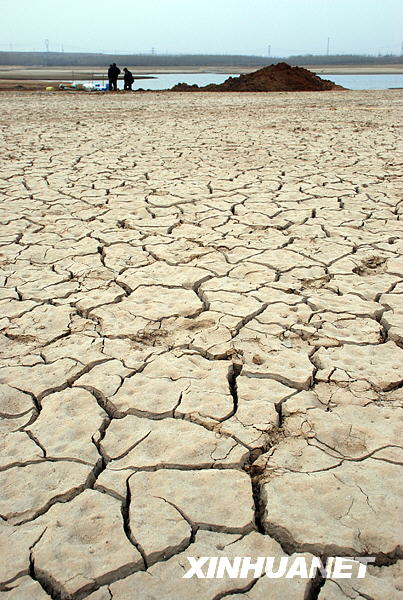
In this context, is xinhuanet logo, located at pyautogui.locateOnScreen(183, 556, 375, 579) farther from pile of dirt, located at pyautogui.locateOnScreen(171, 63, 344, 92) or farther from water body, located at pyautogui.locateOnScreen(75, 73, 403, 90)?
water body, located at pyautogui.locateOnScreen(75, 73, 403, 90)

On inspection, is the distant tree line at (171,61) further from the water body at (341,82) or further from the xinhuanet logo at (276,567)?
the xinhuanet logo at (276,567)

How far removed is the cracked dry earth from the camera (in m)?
1.17

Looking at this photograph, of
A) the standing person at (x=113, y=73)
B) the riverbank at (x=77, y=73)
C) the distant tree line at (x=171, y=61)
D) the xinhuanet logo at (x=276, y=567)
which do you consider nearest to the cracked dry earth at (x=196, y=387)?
the xinhuanet logo at (x=276, y=567)

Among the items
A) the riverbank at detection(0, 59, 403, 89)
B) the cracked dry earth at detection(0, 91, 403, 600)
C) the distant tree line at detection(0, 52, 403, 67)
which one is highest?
the distant tree line at detection(0, 52, 403, 67)

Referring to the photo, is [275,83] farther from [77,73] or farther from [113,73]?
[77,73]

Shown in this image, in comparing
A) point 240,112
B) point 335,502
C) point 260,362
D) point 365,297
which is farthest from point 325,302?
point 240,112

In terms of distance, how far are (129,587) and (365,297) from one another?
1.74 m

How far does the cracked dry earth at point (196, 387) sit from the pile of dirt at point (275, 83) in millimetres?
13102

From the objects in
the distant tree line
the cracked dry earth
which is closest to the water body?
the cracked dry earth

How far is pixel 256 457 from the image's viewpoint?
4.69ft

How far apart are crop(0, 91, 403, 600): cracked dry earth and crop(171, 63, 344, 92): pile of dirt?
13.1 m

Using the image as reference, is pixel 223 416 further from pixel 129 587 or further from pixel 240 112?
pixel 240 112

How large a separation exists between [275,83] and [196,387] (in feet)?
53.2

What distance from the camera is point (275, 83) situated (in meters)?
15.8
